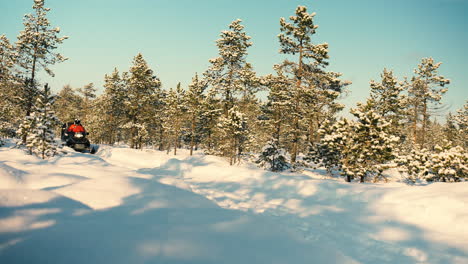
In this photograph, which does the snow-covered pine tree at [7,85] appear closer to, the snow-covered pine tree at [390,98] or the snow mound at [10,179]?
the snow mound at [10,179]

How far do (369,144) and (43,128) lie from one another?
19.2 meters

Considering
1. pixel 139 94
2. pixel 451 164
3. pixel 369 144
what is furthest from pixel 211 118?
pixel 451 164

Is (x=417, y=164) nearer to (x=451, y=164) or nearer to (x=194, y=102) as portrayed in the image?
(x=451, y=164)

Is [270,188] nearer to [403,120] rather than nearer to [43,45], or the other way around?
[43,45]

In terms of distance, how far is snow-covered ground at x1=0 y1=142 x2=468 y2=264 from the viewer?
3.16m

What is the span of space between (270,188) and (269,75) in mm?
12659

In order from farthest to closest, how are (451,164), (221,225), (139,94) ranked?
1. (139,94)
2. (451,164)
3. (221,225)

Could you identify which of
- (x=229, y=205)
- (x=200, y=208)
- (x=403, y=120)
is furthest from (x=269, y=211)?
(x=403, y=120)

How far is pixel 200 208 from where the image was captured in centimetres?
580

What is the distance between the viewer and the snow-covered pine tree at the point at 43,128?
13836 mm

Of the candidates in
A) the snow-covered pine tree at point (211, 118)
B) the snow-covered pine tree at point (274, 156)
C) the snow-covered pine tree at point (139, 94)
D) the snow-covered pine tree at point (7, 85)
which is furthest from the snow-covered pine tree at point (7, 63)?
the snow-covered pine tree at point (274, 156)

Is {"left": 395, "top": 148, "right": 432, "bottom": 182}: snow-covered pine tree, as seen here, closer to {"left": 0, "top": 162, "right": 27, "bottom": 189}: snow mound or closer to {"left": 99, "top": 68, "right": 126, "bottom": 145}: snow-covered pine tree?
{"left": 0, "top": 162, "right": 27, "bottom": 189}: snow mound

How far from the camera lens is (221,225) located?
467 centimetres

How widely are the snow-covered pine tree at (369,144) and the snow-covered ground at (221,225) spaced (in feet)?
21.8
